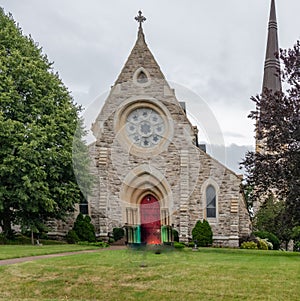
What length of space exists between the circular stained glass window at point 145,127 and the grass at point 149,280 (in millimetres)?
12795

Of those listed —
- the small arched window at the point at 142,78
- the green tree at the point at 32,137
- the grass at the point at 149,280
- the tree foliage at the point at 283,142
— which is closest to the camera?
the grass at the point at 149,280

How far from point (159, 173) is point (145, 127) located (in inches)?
110

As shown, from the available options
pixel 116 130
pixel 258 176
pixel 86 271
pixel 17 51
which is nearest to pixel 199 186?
pixel 116 130

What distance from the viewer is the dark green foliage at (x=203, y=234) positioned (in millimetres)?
24156

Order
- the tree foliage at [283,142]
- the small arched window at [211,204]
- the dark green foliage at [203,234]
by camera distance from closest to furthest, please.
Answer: the tree foliage at [283,142]
the dark green foliage at [203,234]
the small arched window at [211,204]

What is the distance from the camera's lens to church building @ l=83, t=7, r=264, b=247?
Answer: 82.5 ft

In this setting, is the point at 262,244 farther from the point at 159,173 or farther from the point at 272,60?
the point at 272,60

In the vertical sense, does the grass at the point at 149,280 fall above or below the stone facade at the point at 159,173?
below

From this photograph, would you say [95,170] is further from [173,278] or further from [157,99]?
[173,278]

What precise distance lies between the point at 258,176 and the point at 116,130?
11.8m

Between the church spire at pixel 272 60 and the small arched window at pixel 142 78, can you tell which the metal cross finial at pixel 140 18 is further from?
the church spire at pixel 272 60

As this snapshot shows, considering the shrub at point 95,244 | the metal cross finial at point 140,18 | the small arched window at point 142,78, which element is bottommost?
the shrub at point 95,244

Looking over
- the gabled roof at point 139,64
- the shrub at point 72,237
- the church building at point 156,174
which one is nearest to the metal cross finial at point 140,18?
the gabled roof at point 139,64

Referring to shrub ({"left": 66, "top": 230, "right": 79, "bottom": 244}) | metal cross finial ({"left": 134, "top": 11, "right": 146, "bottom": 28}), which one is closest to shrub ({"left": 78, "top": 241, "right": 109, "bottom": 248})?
shrub ({"left": 66, "top": 230, "right": 79, "bottom": 244})
